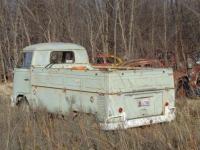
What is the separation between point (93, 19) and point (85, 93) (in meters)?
12.0

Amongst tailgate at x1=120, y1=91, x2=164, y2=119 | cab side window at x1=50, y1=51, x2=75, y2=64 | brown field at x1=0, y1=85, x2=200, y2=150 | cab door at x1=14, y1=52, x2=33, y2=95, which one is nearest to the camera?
brown field at x1=0, y1=85, x2=200, y2=150

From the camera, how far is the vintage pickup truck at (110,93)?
26.0 feet

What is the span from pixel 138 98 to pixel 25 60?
3.71 m

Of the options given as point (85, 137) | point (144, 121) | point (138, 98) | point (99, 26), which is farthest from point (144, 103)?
point (99, 26)

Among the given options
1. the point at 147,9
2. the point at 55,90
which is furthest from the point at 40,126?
the point at 147,9

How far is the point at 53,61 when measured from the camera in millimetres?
10945

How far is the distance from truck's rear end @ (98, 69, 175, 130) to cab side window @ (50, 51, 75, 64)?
3.10m

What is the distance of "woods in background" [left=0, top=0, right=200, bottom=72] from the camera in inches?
744

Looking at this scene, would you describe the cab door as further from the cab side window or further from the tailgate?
the tailgate

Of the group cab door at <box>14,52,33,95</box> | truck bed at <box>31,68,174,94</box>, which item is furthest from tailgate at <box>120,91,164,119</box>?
cab door at <box>14,52,33,95</box>

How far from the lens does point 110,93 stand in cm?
788

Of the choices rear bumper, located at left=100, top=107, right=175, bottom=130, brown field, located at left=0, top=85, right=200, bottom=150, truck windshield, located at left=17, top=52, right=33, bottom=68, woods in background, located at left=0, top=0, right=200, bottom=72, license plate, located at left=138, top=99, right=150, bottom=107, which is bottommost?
rear bumper, located at left=100, top=107, right=175, bottom=130

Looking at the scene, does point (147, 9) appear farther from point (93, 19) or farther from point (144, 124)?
point (144, 124)

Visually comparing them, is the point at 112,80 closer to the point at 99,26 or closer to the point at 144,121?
the point at 144,121
